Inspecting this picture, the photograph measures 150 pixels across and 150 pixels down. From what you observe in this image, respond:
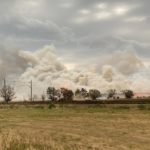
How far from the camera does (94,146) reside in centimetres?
2573

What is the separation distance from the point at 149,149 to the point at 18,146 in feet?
26.3

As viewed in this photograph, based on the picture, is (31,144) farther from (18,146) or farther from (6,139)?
(6,139)

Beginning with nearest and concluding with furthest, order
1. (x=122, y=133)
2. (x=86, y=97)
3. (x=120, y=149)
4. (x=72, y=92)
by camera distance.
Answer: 1. (x=120, y=149)
2. (x=122, y=133)
3. (x=72, y=92)
4. (x=86, y=97)

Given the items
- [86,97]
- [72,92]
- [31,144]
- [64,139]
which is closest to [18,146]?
[31,144]

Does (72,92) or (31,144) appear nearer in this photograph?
(31,144)

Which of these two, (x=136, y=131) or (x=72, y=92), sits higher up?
(x=72, y=92)

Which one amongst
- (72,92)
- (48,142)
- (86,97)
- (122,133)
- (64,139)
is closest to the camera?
(48,142)

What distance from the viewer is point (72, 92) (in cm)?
18425

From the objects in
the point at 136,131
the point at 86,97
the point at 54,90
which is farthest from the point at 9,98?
the point at 136,131

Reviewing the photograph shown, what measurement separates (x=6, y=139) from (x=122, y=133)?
34.8ft

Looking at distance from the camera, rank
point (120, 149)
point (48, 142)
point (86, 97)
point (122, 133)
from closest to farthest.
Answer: point (120, 149) < point (48, 142) < point (122, 133) < point (86, 97)

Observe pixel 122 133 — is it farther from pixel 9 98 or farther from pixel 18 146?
pixel 9 98

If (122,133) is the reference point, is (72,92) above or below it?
above

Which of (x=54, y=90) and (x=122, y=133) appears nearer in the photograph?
(x=122, y=133)
